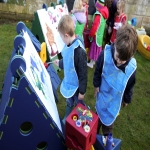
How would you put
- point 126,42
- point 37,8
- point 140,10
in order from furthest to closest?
1. point 37,8
2. point 140,10
3. point 126,42

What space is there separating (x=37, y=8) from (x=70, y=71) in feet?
13.3

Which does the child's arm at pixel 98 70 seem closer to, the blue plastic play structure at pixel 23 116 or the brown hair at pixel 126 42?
the brown hair at pixel 126 42

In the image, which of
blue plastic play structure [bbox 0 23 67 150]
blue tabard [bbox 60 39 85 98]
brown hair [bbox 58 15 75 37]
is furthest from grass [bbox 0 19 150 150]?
brown hair [bbox 58 15 75 37]

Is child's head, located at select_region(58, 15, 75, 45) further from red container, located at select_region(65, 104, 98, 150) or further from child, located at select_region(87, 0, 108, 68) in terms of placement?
child, located at select_region(87, 0, 108, 68)

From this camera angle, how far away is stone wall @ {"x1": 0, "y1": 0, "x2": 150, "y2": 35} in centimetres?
548

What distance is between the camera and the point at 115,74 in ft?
6.38

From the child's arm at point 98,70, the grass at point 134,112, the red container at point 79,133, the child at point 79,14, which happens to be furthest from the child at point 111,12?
the red container at point 79,133

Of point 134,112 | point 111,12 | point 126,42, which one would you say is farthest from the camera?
point 111,12

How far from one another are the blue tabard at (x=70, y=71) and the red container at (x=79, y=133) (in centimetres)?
41

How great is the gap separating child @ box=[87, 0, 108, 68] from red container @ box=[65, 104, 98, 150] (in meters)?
2.14

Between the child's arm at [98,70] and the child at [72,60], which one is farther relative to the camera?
the child at [72,60]

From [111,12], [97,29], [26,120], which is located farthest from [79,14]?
[26,120]

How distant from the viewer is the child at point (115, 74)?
1704 mm

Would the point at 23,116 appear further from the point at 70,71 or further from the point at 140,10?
the point at 140,10
